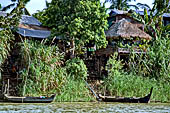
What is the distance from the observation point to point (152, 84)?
1521cm

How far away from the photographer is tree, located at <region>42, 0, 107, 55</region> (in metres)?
16.3

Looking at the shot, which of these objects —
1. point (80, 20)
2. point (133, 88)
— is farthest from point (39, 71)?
point (133, 88)

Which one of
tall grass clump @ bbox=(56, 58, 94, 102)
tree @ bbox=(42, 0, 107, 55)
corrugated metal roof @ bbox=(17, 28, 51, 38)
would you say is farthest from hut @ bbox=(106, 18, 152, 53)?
corrugated metal roof @ bbox=(17, 28, 51, 38)

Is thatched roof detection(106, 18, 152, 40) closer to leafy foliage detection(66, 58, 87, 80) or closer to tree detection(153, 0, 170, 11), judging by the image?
tree detection(153, 0, 170, 11)

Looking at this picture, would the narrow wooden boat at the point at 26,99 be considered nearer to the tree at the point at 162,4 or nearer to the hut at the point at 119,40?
the hut at the point at 119,40

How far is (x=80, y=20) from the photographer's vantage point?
16203mm

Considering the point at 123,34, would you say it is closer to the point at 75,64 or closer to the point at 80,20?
the point at 80,20

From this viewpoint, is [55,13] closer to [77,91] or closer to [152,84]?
[77,91]

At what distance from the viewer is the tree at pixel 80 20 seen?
1633 centimetres

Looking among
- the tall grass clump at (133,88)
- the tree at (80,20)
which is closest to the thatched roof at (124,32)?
the tree at (80,20)

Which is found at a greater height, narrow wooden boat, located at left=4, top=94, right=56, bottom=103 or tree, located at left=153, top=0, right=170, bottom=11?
tree, located at left=153, top=0, right=170, bottom=11

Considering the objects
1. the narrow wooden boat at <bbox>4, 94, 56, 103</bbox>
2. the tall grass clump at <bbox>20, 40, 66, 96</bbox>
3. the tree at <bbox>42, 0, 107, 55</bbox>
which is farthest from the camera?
the tree at <bbox>42, 0, 107, 55</bbox>

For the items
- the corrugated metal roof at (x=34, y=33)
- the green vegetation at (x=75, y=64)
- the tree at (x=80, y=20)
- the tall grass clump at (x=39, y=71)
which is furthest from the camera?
the corrugated metal roof at (x=34, y=33)

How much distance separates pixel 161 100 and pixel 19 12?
8620 mm
